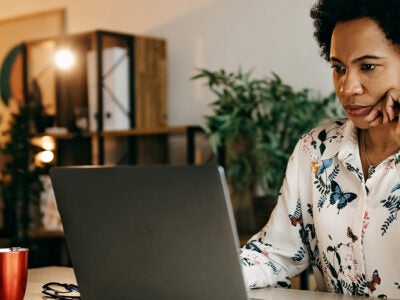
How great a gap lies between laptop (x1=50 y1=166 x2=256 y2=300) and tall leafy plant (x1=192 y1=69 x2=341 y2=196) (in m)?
1.79

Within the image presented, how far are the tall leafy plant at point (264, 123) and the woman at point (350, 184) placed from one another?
1.11 meters

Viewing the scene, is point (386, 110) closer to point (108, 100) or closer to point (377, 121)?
point (377, 121)

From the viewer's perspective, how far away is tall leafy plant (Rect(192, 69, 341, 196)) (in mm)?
3027

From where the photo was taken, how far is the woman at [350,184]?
1642mm

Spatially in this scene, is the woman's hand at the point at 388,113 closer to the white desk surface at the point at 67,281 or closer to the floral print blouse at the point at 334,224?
the floral print blouse at the point at 334,224

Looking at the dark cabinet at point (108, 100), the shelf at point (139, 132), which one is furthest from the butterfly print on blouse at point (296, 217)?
the dark cabinet at point (108, 100)

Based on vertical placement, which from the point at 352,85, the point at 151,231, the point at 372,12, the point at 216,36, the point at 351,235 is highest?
the point at 216,36

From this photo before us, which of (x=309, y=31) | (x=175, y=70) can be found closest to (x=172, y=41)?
(x=175, y=70)

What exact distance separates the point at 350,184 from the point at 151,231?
29.4 inches

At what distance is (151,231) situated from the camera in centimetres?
116

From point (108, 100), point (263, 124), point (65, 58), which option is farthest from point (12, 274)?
point (65, 58)

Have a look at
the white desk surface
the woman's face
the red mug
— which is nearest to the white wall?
the woman's face

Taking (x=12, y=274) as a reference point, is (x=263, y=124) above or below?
above

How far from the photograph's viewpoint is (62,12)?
437 cm
